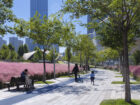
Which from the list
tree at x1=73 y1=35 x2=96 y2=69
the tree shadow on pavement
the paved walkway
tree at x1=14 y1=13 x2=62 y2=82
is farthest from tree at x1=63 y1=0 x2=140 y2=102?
tree at x1=73 y1=35 x2=96 y2=69

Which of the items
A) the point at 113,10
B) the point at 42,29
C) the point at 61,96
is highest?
the point at 42,29

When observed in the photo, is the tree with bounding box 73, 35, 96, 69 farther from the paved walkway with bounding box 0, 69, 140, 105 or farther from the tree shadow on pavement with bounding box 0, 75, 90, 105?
the paved walkway with bounding box 0, 69, 140, 105

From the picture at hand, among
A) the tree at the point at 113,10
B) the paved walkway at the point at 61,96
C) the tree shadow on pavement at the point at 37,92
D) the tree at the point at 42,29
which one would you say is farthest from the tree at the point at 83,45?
the tree at the point at 113,10

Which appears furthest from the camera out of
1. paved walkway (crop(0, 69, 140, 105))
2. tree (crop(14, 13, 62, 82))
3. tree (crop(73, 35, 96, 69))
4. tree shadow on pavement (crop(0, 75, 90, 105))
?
tree (crop(73, 35, 96, 69))

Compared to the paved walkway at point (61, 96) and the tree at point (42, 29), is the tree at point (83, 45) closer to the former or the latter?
the tree at point (42, 29)

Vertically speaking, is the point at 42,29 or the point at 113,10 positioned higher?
the point at 42,29

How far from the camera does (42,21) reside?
2336 centimetres

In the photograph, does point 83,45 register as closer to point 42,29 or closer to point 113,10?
point 42,29

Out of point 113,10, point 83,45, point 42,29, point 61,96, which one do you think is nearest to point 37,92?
point 61,96

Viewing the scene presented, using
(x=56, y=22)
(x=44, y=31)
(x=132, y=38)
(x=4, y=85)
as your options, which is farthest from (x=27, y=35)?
(x=132, y=38)

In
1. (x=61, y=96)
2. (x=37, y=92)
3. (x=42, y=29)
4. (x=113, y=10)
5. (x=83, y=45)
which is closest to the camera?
(x=113, y=10)

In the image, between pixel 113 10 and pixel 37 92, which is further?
pixel 37 92

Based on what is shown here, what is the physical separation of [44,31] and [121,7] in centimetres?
1342

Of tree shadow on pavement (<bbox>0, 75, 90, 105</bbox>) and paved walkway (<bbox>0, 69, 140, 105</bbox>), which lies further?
tree shadow on pavement (<bbox>0, 75, 90, 105</bbox>)
